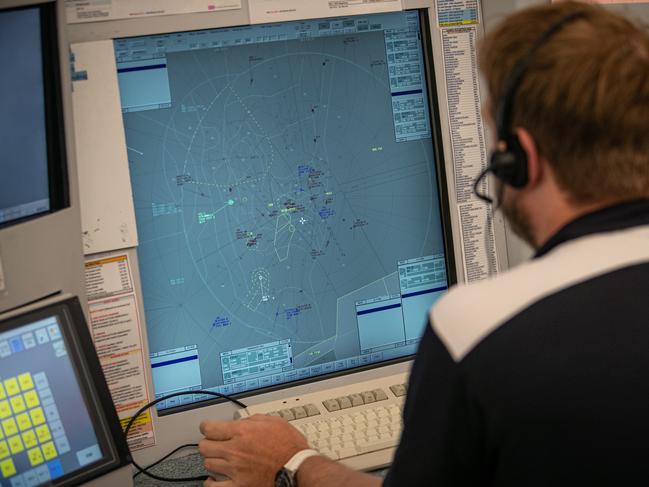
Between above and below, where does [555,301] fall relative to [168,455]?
above

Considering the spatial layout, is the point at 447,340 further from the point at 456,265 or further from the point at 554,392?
the point at 456,265

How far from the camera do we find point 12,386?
36.6 inches

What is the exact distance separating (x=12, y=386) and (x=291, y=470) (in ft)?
1.22

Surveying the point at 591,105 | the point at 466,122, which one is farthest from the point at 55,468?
the point at 466,122

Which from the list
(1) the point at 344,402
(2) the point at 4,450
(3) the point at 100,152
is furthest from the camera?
(1) the point at 344,402

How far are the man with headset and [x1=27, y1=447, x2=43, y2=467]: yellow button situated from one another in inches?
16.7

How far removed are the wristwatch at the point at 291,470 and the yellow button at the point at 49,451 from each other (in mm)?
294

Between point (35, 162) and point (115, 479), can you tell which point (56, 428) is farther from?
point (35, 162)

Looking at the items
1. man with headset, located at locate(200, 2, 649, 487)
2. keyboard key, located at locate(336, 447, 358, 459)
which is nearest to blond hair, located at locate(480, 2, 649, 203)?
man with headset, located at locate(200, 2, 649, 487)

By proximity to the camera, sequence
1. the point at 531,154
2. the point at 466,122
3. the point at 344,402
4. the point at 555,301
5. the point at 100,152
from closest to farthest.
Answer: the point at 555,301
the point at 531,154
the point at 100,152
the point at 344,402
the point at 466,122

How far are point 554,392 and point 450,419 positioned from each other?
0.10 metres

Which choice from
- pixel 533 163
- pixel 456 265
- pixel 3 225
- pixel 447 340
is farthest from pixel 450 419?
pixel 456 265

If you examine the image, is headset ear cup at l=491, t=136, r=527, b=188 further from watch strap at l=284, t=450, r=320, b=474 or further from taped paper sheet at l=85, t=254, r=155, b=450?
taped paper sheet at l=85, t=254, r=155, b=450

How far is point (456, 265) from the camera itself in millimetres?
1387
